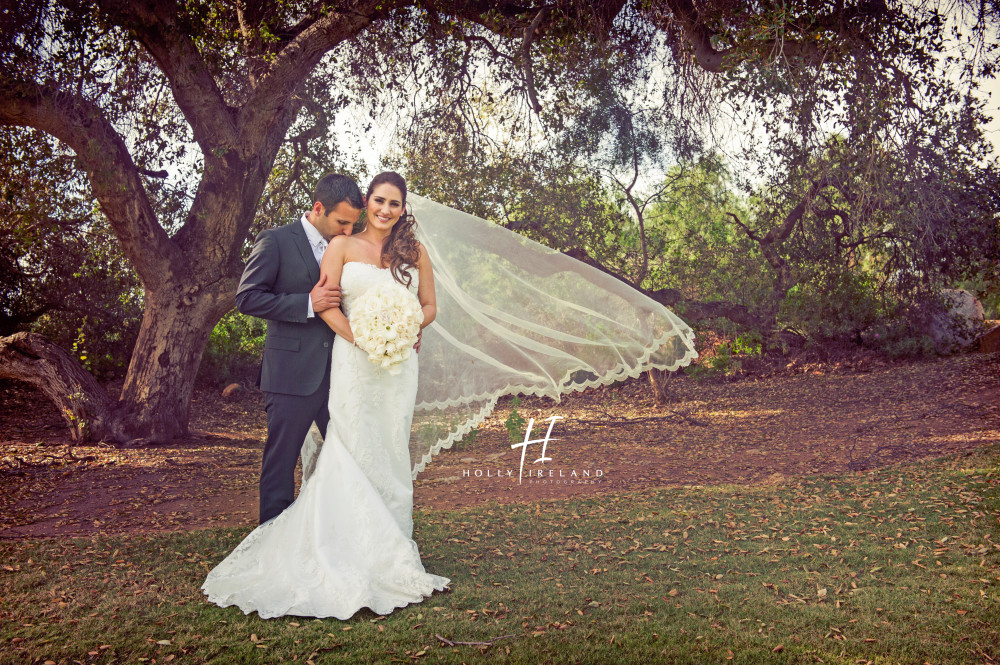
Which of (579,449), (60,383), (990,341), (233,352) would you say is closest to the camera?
(60,383)

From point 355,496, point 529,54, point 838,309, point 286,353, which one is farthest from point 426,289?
point 838,309

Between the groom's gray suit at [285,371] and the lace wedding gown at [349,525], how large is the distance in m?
0.13

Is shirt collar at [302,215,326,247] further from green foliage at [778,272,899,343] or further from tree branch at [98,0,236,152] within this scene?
green foliage at [778,272,899,343]

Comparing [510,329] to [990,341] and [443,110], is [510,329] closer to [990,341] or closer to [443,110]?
[443,110]

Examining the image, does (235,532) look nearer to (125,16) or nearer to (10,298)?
(125,16)

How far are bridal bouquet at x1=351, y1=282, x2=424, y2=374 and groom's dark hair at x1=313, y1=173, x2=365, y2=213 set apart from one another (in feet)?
2.61

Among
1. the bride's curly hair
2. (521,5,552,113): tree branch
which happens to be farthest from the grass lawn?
(521,5,552,113): tree branch

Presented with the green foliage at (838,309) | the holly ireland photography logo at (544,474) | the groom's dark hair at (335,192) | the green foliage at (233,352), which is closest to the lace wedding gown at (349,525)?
the groom's dark hair at (335,192)

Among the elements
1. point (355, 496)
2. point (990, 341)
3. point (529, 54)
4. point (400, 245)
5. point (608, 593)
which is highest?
point (529, 54)

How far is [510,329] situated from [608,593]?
2.08m

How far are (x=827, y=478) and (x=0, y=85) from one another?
9.31 m

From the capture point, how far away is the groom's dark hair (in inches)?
177

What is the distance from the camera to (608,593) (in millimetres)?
3973

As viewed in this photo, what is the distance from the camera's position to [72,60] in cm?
774
